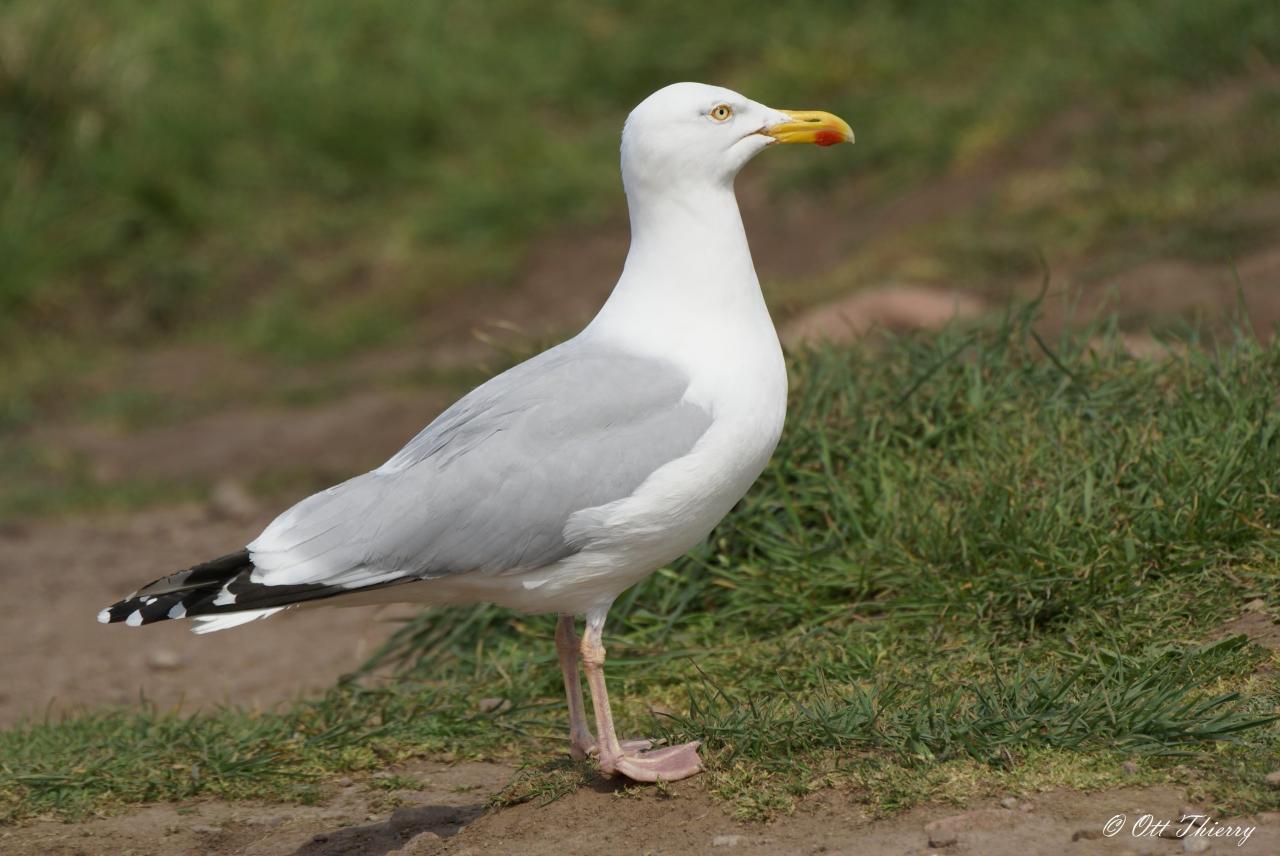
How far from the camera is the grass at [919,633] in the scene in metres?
3.74

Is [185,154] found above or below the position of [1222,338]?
above

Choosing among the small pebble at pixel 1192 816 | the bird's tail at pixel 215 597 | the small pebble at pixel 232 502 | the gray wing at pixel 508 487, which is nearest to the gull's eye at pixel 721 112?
the gray wing at pixel 508 487

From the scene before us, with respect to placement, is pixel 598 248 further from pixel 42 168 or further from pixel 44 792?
pixel 44 792

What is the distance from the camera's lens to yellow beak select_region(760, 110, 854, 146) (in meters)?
4.25

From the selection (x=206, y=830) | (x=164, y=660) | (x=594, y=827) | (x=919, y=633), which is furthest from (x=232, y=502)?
(x=594, y=827)

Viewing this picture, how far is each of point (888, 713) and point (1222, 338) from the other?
278cm

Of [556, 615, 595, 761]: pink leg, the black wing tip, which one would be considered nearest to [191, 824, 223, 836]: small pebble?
the black wing tip

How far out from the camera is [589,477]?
3.82 metres

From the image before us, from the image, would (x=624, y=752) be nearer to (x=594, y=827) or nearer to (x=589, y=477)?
(x=594, y=827)

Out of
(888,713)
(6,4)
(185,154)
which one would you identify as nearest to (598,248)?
(185,154)

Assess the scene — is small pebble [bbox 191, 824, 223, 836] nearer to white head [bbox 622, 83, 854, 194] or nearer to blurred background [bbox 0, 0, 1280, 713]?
white head [bbox 622, 83, 854, 194]

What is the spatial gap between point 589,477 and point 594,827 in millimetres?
796

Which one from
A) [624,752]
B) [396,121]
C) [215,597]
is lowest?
[624,752]

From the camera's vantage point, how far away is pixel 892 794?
3584 mm
